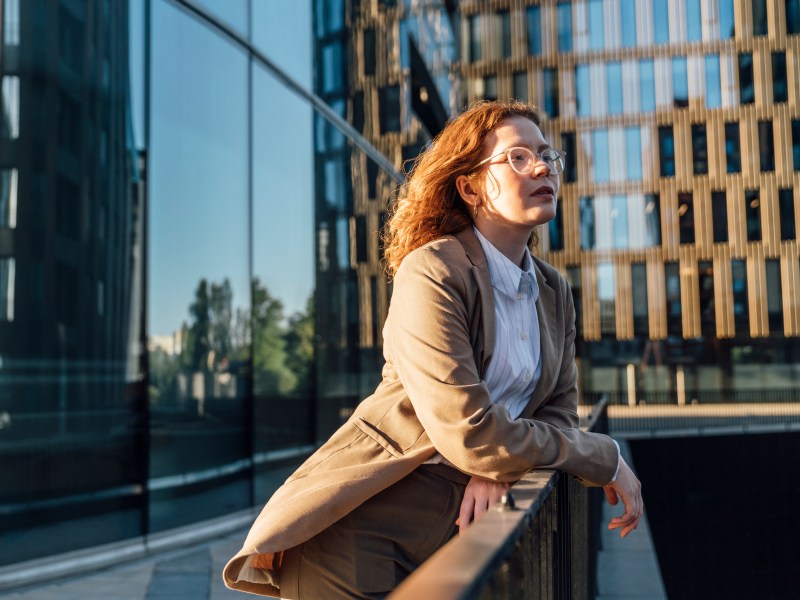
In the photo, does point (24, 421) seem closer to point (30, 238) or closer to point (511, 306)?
point (30, 238)

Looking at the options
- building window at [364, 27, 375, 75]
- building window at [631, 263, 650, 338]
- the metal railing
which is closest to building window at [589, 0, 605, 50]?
building window at [631, 263, 650, 338]

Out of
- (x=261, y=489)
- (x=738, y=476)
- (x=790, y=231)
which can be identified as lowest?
(x=738, y=476)

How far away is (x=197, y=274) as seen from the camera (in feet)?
30.4

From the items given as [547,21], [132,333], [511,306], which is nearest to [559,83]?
[547,21]

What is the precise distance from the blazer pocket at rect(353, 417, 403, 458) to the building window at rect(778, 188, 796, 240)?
4400 centimetres

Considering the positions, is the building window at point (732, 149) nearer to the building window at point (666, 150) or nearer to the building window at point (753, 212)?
the building window at point (753, 212)

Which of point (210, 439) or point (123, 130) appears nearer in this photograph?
point (123, 130)

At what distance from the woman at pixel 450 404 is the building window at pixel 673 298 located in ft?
138

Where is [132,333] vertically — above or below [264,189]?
below

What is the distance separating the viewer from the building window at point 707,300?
4266 cm

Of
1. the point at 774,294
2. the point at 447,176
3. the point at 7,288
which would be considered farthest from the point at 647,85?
the point at 447,176

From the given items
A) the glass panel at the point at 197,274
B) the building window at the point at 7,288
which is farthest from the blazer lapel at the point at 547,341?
the glass panel at the point at 197,274

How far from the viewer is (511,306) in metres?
2.18

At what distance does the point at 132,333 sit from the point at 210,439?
5.20 feet
